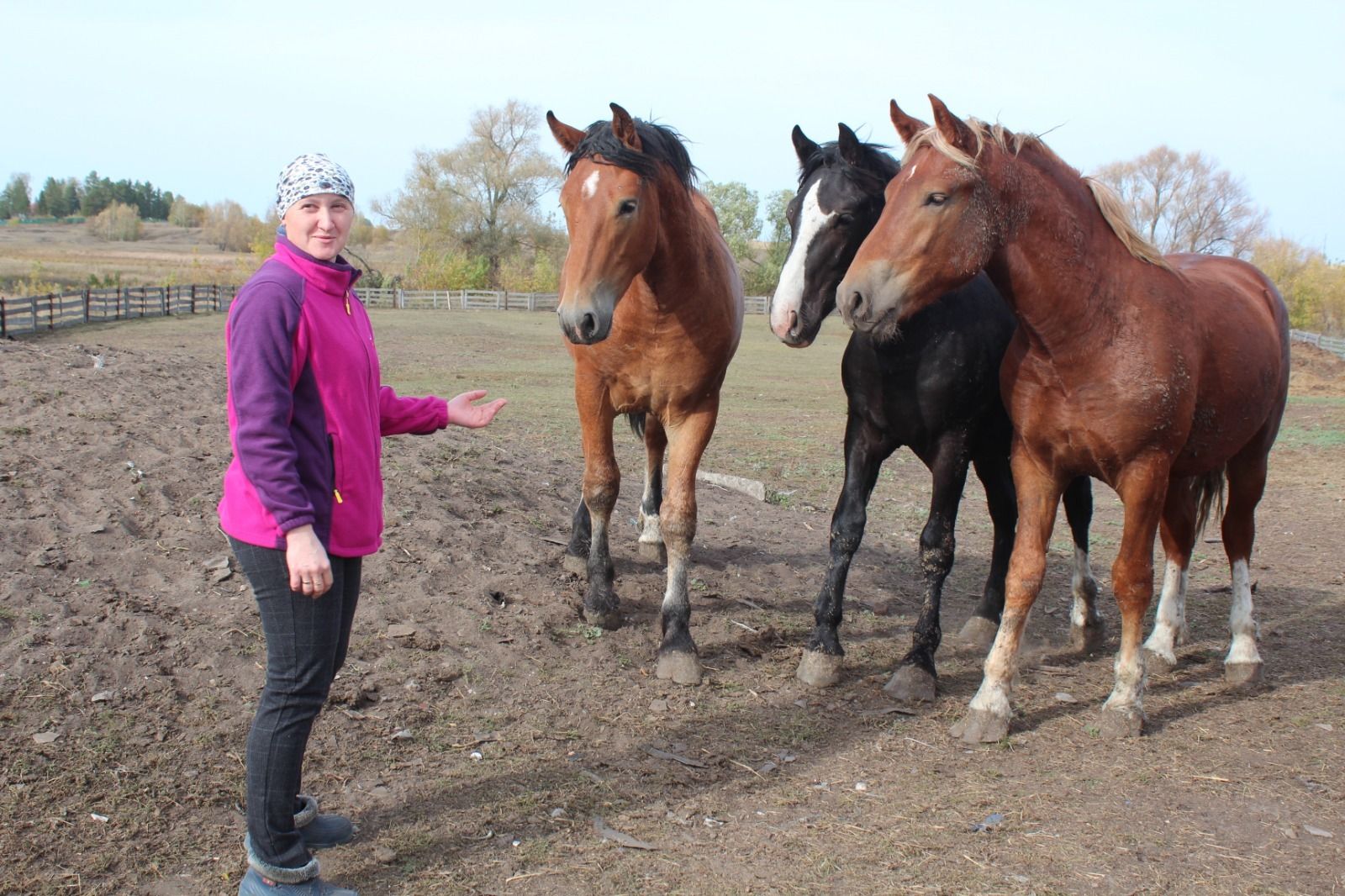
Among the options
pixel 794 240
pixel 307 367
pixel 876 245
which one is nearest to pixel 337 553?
pixel 307 367

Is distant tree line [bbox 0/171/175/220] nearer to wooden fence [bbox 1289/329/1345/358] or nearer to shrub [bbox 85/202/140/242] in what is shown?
shrub [bbox 85/202/140/242]

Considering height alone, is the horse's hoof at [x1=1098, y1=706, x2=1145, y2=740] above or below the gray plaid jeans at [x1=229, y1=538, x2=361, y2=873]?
below

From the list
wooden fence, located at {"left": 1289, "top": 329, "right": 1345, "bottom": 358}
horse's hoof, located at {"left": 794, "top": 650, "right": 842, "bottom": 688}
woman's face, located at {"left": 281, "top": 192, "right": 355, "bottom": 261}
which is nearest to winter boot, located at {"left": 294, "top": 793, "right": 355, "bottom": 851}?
woman's face, located at {"left": 281, "top": 192, "right": 355, "bottom": 261}

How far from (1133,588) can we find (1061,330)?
4.19 feet

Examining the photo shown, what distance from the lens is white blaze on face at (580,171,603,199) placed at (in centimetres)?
447

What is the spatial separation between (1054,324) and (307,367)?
307cm

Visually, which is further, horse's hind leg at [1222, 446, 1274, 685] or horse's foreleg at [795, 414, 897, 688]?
horse's hind leg at [1222, 446, 1274, 685]

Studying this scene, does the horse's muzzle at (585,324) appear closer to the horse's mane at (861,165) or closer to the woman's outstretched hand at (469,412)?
the woman's outstretched hand at (469,412)

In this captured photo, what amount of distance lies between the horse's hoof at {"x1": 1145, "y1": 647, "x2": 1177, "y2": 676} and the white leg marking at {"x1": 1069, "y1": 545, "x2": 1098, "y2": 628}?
0.36 metres

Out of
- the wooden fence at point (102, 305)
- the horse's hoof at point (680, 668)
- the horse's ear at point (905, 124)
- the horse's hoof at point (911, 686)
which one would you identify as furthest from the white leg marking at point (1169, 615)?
the wooden fence at point (102, 305)

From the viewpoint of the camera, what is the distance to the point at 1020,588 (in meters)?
4.51

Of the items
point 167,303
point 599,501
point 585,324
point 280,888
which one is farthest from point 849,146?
point 167,303

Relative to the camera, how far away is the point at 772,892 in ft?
10.2

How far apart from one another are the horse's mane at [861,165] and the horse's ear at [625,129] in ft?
2.81
